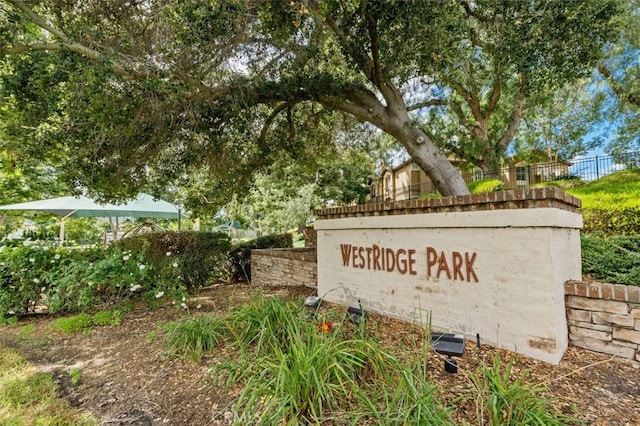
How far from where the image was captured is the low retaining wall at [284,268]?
19.4ft

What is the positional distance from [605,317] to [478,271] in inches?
45.4

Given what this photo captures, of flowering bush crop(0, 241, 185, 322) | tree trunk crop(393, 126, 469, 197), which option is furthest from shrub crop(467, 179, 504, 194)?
flowering bush crop(0, 241, 185, 322)

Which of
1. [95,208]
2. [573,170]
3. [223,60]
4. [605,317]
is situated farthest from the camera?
[573,170]

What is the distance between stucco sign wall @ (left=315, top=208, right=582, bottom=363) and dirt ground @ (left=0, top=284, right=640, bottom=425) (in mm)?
253

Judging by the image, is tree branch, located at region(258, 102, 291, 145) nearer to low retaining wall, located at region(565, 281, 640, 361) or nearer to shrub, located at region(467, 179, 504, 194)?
low retaining wall, located at region(565, 281, 640, 361)

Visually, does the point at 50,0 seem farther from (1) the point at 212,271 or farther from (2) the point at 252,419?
(2) the point at 252,419

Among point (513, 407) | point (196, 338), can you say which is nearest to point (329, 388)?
point (513, 407)

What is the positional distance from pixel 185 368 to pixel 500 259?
10.6ft

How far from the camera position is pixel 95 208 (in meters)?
7.79

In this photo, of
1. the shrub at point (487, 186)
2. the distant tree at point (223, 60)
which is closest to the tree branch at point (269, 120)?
the distant tree at point (223, 60)

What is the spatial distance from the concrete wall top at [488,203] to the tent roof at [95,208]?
19.6 ft

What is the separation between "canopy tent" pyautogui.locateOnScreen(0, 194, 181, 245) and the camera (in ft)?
23.9

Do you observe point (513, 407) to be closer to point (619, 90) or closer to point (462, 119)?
point (462, 119)

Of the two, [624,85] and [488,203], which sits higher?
[624,85]
